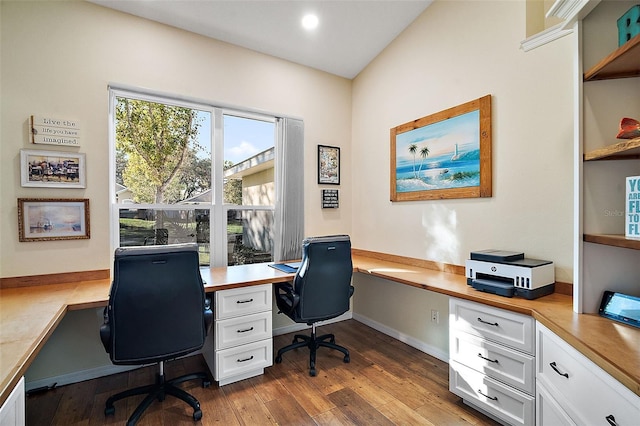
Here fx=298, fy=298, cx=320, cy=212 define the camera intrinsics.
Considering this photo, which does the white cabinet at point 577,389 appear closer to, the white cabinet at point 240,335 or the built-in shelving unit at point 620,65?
the built-in shelving unit at point 620,65

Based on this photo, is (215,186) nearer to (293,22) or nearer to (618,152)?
(293,22)

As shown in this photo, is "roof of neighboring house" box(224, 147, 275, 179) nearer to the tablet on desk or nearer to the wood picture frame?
the wood picture frame

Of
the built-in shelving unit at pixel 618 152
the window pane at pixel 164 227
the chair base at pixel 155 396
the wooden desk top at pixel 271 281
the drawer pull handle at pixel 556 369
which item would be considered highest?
the built-in shelving unit at pixel 618 152

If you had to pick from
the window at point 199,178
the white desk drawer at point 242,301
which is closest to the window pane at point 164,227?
the window at point 199,178

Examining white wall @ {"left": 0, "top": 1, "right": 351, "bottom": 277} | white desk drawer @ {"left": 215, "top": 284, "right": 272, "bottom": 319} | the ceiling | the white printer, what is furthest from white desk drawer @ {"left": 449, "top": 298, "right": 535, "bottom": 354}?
white wall @ {"left": 0, "top": 1, "right": 351, "bottom": 277}

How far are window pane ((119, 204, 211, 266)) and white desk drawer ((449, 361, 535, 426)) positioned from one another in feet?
7.69

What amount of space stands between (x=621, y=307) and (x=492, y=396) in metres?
0.87

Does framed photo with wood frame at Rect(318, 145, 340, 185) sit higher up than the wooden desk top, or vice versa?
framed photo with wood frame at Rect(318, 145, 340, 185)

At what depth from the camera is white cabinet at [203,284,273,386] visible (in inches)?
89.3

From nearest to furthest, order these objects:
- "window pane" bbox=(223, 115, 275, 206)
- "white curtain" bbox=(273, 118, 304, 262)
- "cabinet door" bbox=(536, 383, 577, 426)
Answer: "cabinet door" bbox=(536, 383, 577, 426), "window pane" bbox=(223, 115, 275, 206), "white curtain" bbox=(273, 118, 304, 262)

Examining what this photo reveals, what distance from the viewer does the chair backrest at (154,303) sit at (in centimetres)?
173

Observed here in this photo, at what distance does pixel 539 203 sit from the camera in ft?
6.63

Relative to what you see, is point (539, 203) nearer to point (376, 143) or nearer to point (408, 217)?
point (408, 217)

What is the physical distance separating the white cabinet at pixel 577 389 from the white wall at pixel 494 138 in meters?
0.64
